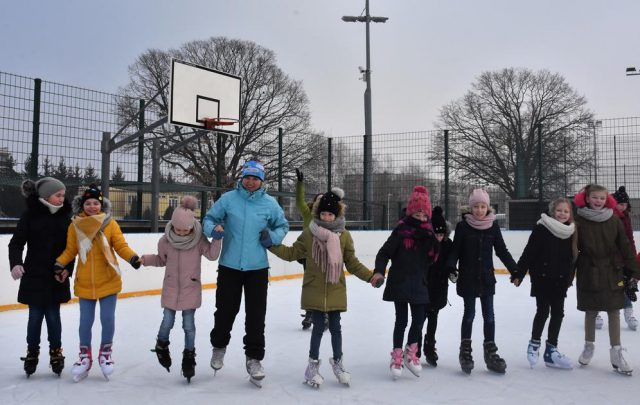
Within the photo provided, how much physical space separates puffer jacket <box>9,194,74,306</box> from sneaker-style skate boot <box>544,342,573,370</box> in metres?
3.13

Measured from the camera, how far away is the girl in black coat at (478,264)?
3656 millimetres

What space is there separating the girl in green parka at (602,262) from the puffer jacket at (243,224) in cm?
201

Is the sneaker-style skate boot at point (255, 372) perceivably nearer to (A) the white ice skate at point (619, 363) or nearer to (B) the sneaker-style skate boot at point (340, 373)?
(B) the sneaker-style skate boot at point (340, 373)

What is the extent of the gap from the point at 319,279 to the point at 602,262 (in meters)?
1.88

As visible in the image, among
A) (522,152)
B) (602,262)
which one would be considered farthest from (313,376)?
(522,152)


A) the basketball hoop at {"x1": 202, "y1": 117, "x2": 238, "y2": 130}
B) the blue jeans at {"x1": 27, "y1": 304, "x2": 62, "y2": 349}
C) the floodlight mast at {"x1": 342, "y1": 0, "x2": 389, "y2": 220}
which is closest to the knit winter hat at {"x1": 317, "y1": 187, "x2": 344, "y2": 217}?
the blue jeans at {"x1": 27, "y1": 304, "x2": 62, "y2": 349}

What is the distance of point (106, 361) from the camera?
11.1 ft

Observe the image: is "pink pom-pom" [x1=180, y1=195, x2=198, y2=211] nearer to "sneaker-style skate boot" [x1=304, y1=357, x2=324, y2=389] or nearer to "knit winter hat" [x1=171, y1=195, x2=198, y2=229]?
"knit winter hat" [x1=171, y1=195, x2=198, y2=229]

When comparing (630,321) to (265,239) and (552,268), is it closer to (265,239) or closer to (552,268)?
(552,268)

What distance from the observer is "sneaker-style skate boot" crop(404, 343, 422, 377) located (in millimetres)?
3467

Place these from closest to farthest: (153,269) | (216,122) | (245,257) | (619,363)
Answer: (245,257), (619,363), (153,269), (216,122)

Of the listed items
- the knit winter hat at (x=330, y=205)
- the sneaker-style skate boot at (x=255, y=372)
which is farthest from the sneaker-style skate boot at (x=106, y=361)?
the knit winter hat at (x=330, y=205)

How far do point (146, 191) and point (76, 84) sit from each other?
95.2 inches

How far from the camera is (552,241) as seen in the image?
3.73m
